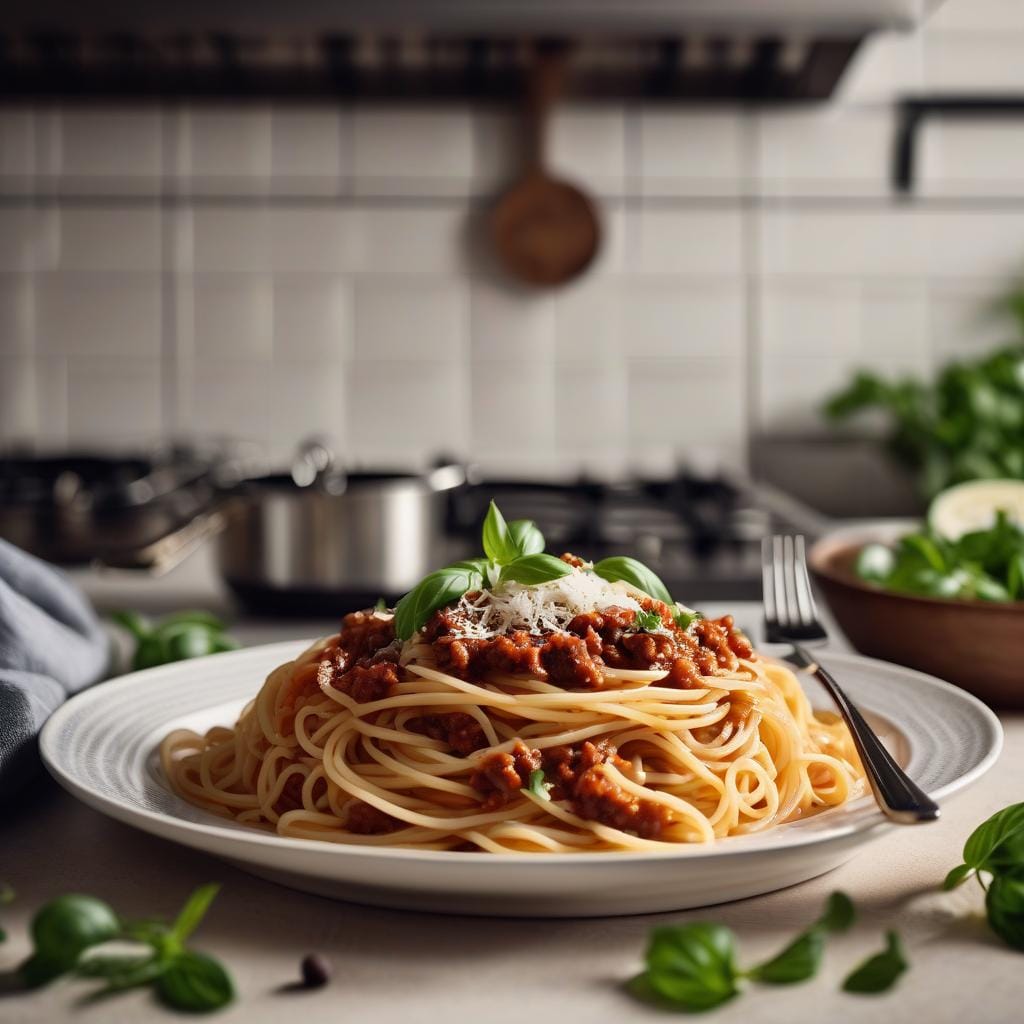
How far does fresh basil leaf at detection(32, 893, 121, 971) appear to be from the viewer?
60 centimetres

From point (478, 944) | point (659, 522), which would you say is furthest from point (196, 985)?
point (659, 522)

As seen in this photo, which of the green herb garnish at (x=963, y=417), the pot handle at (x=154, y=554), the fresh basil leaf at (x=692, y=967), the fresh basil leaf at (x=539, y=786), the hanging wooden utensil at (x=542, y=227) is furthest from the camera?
the hanging wooden utensil at (x=542, y=227)

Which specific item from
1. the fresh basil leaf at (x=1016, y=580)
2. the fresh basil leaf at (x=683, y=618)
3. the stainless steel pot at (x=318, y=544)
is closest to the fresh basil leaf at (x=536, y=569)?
the fresh basil leaf at (x=683, y=618)

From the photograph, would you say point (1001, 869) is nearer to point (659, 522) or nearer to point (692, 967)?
point (692, 967)

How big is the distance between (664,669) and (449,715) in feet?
0.53

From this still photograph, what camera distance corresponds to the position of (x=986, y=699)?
118 cm

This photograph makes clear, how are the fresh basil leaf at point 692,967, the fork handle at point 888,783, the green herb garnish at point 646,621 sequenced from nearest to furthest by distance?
the fresh basil leaf at point 692,967 → the fork handle at point 888,783 → the green herb garnish at point 646,621

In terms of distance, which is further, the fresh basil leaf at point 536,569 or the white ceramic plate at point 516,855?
the fresh basil leaf at point 536,569

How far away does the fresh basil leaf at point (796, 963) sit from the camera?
1.96 ft

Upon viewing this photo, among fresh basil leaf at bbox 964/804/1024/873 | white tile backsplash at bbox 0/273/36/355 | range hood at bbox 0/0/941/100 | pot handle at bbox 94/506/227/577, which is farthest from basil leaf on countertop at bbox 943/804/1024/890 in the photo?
white tile backsplash at bbox 0/273/36/355

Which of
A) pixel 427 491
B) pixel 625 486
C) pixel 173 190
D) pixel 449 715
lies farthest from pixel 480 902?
pixel 173 190

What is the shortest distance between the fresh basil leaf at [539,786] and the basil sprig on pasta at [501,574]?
14cm

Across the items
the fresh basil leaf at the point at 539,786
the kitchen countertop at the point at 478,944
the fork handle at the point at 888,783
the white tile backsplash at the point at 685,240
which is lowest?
the kitchen countertop at the point at 478,944

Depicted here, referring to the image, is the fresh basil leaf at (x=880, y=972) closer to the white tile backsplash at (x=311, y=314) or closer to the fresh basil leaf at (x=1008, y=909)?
the fresh basil leaf at (x=1008, y=909)
